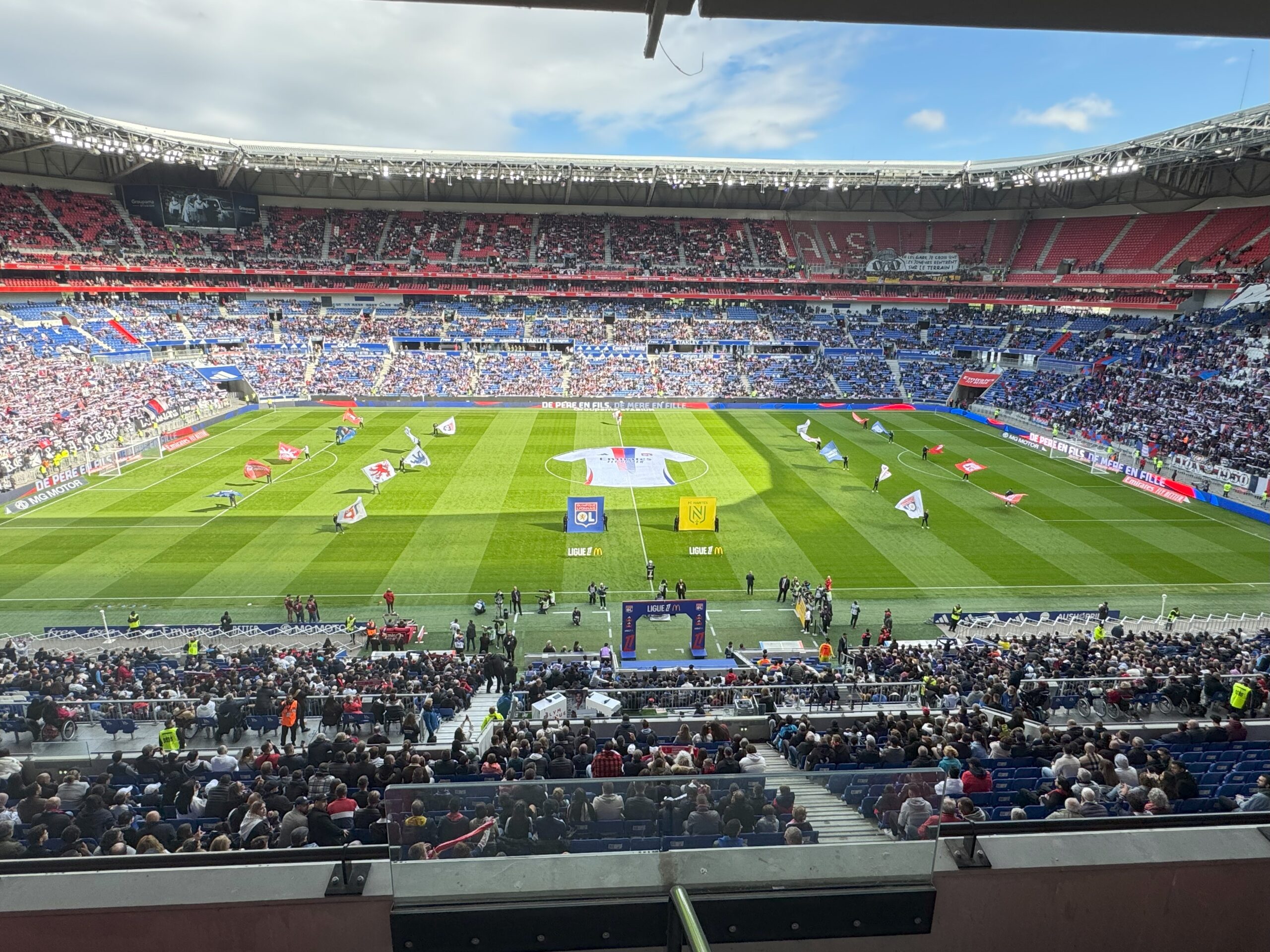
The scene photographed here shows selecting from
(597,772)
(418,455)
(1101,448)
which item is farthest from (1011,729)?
(1101,448)

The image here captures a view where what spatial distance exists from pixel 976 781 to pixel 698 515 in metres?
23.8

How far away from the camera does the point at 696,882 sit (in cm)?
432

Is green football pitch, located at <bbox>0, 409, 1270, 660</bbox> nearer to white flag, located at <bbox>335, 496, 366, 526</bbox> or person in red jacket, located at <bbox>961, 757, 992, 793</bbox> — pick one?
white flag, located at <bbox>335, 496, 366, 526</bbox>

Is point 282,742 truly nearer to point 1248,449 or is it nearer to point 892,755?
point 892,755

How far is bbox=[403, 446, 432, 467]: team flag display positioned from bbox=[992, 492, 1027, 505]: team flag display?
31.6m

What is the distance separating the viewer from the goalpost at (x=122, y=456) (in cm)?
4062

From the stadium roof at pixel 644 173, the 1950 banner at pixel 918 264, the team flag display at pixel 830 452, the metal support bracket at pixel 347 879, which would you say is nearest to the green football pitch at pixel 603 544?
the team flag display at pixel 830 452

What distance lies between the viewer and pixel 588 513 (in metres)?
31.8

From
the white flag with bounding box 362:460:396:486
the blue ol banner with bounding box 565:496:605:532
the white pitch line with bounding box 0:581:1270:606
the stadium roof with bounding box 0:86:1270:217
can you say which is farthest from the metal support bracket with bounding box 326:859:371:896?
the stadium roof with bounding box 0:86:1270:217

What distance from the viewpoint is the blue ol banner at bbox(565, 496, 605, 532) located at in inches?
1245

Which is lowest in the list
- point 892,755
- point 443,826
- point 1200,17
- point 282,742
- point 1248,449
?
point 282,742

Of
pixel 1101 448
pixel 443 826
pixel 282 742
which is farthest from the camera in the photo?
pixel 1101 448

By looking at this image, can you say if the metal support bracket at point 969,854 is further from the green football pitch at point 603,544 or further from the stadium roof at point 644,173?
the stadium roof at point 644,173

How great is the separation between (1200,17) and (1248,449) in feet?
146
